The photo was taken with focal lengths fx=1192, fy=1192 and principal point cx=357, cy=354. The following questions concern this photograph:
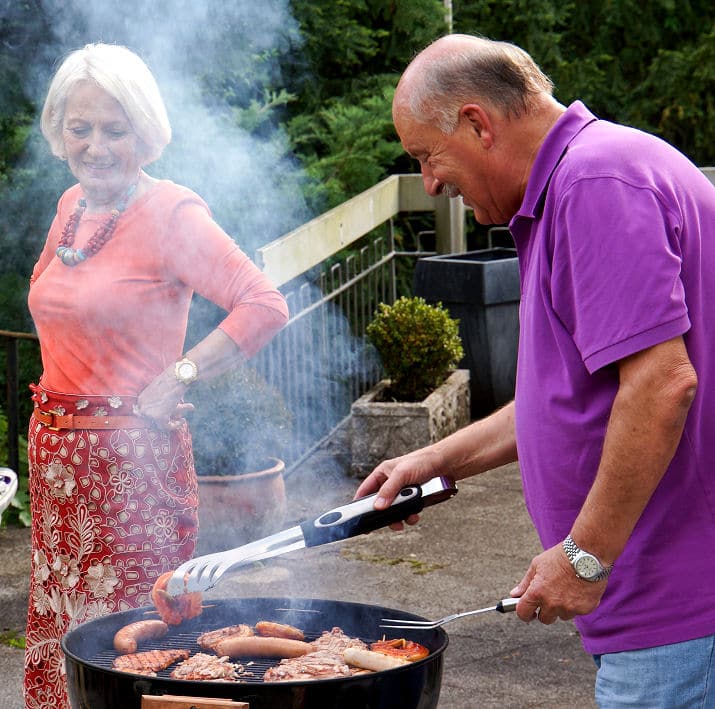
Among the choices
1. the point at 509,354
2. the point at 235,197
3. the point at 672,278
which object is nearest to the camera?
the point at 672,278

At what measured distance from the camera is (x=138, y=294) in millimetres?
3307

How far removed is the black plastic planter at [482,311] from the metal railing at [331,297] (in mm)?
546

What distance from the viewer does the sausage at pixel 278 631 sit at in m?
2.95

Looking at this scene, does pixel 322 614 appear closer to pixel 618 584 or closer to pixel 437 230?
pixel 618 584

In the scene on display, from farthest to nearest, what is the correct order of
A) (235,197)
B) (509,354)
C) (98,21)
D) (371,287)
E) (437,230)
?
1. (437,230)
2. (371,287)
3. (509,354)
4. (235,197)
5. (98,21)

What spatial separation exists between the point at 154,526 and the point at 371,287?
656cm

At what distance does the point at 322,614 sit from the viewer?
3.16 m

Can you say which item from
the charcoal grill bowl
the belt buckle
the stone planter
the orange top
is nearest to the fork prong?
the charcoal grill bowl

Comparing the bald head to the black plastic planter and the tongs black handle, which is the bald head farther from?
the black plastic planter

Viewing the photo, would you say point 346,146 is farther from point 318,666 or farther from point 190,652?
point 318,666

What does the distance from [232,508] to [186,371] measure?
8.59 ft

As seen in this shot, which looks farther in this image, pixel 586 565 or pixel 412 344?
pixel 412 344

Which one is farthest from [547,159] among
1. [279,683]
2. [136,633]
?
[136,633]

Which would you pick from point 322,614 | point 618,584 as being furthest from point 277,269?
point 618,584
